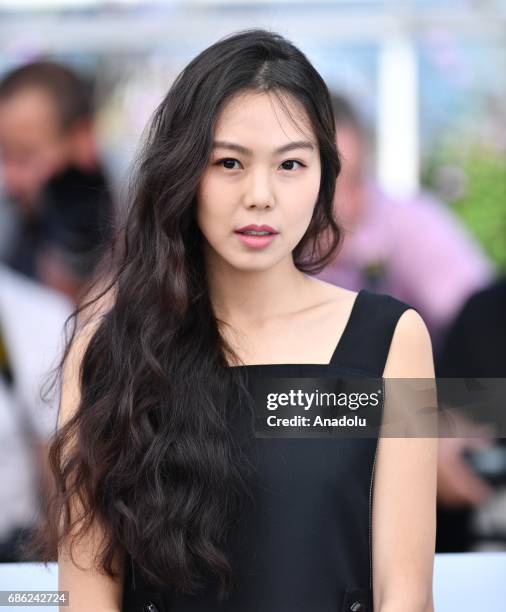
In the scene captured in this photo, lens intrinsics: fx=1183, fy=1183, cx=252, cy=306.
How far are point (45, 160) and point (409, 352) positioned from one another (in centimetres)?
305

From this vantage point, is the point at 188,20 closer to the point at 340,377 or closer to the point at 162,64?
the point at 162,64

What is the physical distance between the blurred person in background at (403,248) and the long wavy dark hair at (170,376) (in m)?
2.40

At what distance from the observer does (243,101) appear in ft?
6.44

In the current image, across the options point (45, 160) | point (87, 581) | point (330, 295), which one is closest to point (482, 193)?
point (45, 160)

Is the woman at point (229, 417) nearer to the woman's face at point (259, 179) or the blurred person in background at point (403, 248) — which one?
the woman's face at point (259, 179)

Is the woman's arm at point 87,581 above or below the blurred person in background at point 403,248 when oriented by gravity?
below

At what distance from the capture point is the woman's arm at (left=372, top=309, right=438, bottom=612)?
1978mm

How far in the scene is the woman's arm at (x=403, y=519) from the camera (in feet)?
6.49

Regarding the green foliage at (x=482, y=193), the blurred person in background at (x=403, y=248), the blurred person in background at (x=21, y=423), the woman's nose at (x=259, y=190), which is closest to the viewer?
the woman's nose at (x=259, y=190)

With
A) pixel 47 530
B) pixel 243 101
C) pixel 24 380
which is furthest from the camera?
pixel 24 380

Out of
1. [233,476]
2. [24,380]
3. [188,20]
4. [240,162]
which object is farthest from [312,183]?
[188,20]

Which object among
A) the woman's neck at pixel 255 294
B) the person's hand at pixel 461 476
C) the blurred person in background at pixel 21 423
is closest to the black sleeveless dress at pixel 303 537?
the woman's neck at pixel 255 294

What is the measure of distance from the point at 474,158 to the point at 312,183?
302cm

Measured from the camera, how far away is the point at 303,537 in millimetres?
1994
